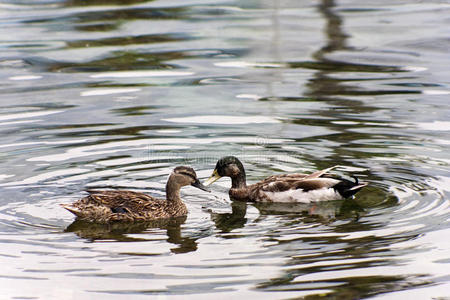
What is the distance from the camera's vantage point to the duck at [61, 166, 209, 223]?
9.39 metres

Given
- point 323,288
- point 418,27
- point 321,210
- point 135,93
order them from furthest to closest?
point 418,27 < point 135,93 < point 321,210 < point 323,288

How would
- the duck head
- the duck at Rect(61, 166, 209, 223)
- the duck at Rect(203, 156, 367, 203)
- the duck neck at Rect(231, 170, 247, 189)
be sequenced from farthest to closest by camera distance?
1. the duck neck at Rect(231, 170, 247, 189)
2. the duck head
3. the duck at Rect(203, 156, 367, 203)
4. the duck at Rect(61, 166, 209, 223)

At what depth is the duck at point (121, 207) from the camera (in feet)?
30.8

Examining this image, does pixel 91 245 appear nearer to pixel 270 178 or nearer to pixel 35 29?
pixel 270 178

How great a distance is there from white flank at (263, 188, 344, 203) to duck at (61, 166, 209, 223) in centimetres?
110

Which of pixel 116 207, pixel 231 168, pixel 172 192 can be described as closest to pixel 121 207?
pixel 116 207

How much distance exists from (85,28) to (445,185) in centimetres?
1197

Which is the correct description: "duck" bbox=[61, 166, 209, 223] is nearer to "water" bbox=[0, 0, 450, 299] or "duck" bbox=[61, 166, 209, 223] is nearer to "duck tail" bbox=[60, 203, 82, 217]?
"duck tail" bbox=[60, 203, 82, 217]

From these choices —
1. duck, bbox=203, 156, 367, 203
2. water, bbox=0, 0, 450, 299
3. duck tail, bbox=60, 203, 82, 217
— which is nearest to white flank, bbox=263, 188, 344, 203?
duck, bbox=203, 156, 367, 203

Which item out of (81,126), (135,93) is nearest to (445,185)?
(81,126)

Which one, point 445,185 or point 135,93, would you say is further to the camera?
point 135,93

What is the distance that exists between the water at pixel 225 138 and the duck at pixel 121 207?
0.15 meters

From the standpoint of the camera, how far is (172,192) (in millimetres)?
9898

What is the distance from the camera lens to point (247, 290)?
7148 millimetres
